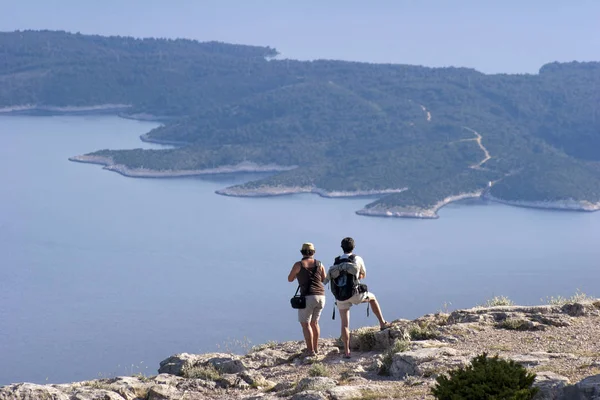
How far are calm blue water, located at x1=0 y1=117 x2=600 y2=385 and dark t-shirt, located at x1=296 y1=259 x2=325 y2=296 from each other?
37.2 meters

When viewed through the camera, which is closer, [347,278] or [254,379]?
[254,379]

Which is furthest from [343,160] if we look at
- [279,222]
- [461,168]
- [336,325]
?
[336,325]

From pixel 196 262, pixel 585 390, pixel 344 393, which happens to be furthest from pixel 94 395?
pixel 196 262

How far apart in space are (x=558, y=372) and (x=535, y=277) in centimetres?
9041

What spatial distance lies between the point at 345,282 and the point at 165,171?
161497mm

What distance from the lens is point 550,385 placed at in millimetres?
10961

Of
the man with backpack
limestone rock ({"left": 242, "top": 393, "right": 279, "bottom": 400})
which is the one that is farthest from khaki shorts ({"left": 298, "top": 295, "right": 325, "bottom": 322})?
limestone rock ({"left": 242, "top": 393, "right": 279, "bottom": 400})

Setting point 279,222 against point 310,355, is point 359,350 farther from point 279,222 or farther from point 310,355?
point 279,222

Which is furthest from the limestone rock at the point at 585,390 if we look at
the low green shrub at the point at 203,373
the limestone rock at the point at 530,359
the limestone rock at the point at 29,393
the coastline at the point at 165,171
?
the coastline at the point at 165,171

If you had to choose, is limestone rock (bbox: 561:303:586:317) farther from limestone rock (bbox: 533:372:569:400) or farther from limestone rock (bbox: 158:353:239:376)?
limestone rock (bbox: 158:353:239:376)

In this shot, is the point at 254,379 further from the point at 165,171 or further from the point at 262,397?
the point at 165,171

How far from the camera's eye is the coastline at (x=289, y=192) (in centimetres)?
15575

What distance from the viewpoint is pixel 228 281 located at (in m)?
96.8

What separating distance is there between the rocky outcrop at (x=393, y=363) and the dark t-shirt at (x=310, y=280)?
0.93 meters
